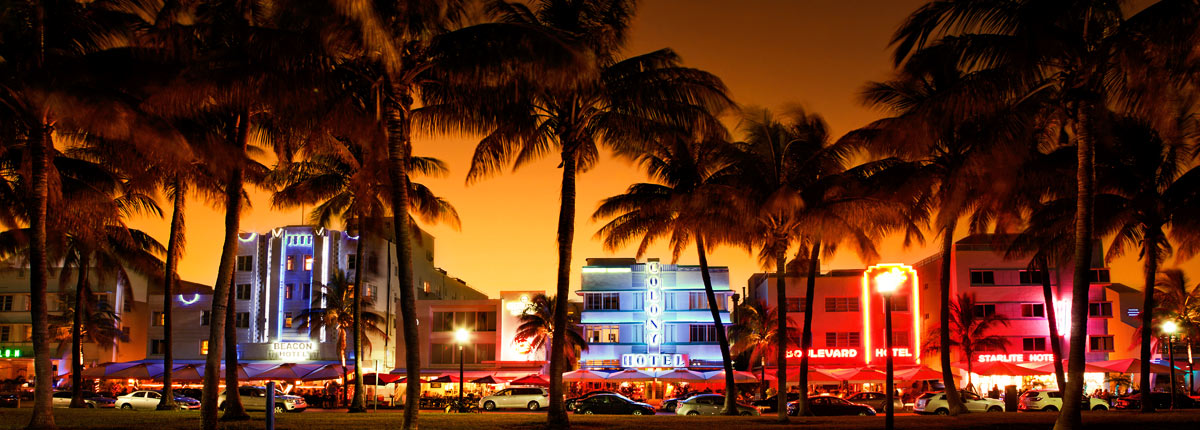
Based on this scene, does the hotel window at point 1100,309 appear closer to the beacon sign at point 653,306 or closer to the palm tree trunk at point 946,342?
the beacon sign at point 653,306

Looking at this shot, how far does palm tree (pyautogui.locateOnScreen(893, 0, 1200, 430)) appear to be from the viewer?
1731 centimetres

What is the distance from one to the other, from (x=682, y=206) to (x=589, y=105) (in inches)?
482

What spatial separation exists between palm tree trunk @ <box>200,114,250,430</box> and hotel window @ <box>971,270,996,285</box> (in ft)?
164

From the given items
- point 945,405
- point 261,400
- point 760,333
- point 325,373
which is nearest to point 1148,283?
point 945,405

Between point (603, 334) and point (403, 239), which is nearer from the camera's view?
point (403, 239)

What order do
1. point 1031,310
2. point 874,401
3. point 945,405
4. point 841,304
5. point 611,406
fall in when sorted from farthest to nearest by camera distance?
point 841,304
point 1031,310
point 874,401
point 945,405
point 611,406

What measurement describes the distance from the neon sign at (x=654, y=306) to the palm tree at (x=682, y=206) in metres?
24.0

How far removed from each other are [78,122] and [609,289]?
4728 cm

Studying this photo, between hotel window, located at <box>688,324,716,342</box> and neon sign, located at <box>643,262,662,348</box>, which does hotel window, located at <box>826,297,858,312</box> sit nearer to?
hotel window, located at <box>688,324,716,342</box>

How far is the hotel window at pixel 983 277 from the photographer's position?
202 feet

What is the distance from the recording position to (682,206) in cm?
3506

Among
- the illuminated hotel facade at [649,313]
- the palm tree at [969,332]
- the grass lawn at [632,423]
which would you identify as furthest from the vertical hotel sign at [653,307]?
the grass lawn at [632,423]

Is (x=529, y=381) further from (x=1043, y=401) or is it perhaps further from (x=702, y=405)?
(x=1043, y=401)

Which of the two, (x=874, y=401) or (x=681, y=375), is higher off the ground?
(x=681, y=375)
